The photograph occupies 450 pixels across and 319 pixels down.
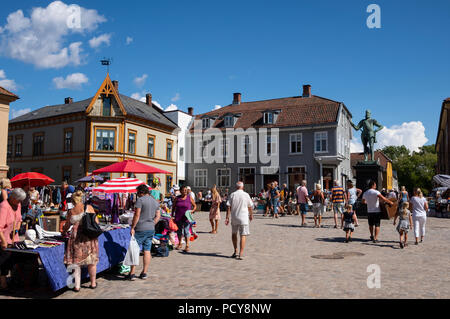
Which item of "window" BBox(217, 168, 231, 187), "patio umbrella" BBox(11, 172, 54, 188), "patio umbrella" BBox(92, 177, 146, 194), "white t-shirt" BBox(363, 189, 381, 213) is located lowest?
"white t-shirt" BBox(363, 189, 381, 213)

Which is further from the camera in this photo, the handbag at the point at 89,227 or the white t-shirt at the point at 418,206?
the white t-shirt at the point at 418,206

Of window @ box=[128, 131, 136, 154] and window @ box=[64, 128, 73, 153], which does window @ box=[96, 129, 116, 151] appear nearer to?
window @ box=[128, 131, 136, 154]

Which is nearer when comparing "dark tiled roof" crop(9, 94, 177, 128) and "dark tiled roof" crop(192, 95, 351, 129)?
"dark tiled roof" crop(192, 95, 351, 129)

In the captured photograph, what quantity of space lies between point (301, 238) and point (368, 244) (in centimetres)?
218

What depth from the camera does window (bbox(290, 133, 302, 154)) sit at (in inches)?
1404

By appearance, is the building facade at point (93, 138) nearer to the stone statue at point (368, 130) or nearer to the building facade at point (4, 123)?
the building facade at point (4, 123)

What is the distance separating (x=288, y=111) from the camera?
124ft

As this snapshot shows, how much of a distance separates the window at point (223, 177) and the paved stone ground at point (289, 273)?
88.9 ft

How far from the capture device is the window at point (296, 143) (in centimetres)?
3566

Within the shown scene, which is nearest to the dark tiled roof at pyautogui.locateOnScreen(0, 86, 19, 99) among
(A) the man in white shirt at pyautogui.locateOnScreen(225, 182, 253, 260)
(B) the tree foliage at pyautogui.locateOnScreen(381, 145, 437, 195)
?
(A) the man in white shirt at pyautogui.locateOnScreen(225, 182, 253, 260)

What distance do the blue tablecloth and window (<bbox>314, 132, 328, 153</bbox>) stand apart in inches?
1132

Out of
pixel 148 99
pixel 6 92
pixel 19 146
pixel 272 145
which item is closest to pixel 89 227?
pixel 6 92

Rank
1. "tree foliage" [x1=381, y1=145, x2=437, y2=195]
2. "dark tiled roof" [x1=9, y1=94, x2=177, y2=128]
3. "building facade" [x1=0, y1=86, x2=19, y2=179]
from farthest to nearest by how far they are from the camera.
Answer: "tree foliage" [x1=381, y1=145, x2=437, y2=195] → "dark tiled roof" [x1=9, y1=94, x2=177, y2=128] → "building facade" [x1=0, y1=86, x2=19, y2=179]

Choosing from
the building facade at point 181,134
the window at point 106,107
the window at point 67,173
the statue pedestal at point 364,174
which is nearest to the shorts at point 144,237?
the statue pedestal at point 364,174
